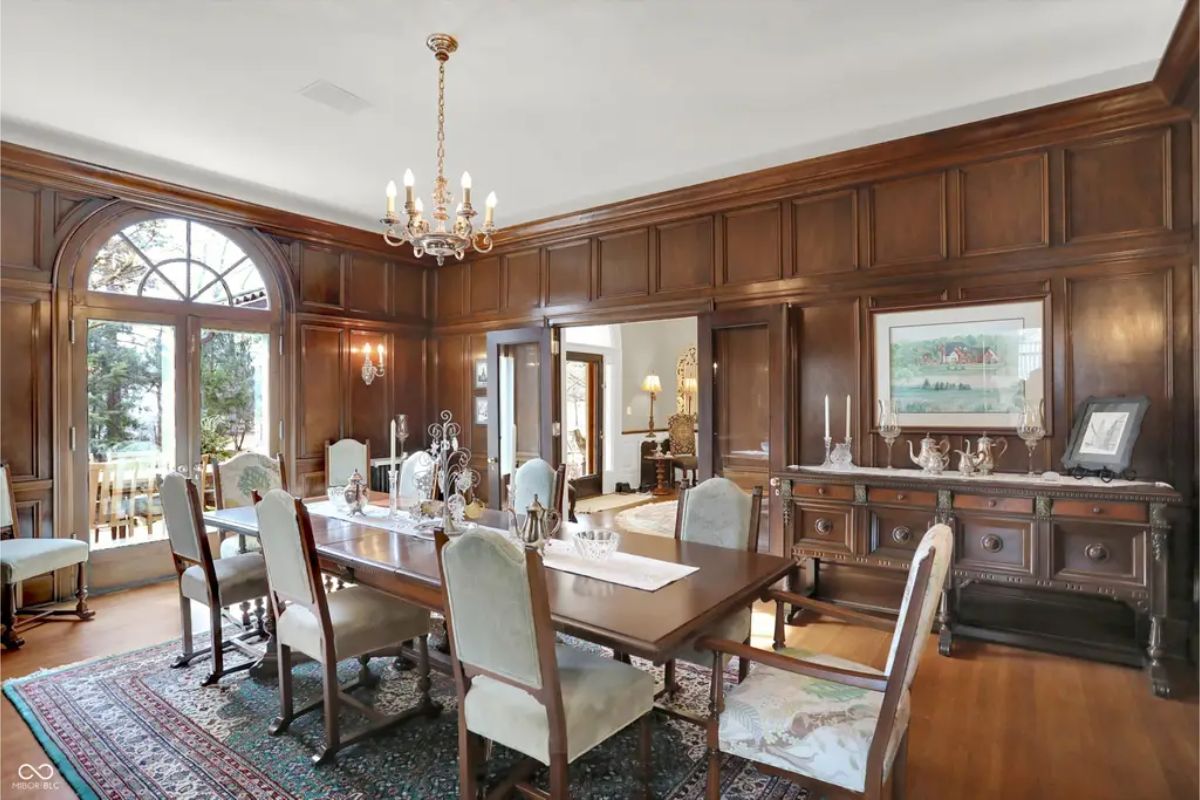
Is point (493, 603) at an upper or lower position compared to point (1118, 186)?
lower

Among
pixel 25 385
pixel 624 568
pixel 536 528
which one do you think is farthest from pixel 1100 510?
pixel 25 385

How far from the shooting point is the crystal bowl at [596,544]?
2.43 meters

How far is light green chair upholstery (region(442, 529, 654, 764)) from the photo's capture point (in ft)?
5.57

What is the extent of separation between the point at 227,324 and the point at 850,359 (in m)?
4.85

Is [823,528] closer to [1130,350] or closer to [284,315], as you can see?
[1130,350]

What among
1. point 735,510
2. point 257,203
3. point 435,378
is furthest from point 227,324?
point 735,510

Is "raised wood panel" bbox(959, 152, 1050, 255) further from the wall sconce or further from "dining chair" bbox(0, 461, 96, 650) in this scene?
"dining chair" bbox(0, 461, 96, 650)

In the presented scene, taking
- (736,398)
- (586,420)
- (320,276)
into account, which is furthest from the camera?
(586,420)

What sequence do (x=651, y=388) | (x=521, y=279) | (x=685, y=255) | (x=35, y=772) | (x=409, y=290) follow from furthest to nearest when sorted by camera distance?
(x=651, y=388) → (x=409, y=290) → (x=521, y=279) → (x=685, y=255) → (x=35, y=772)

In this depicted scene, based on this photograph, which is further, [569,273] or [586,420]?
[586,420]

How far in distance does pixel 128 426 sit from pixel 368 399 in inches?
76.0

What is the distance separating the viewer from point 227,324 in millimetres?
5051

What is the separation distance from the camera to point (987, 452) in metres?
3.58

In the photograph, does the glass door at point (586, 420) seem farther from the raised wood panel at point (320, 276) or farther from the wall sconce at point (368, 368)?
the raised wood panel at point (320, 276)
